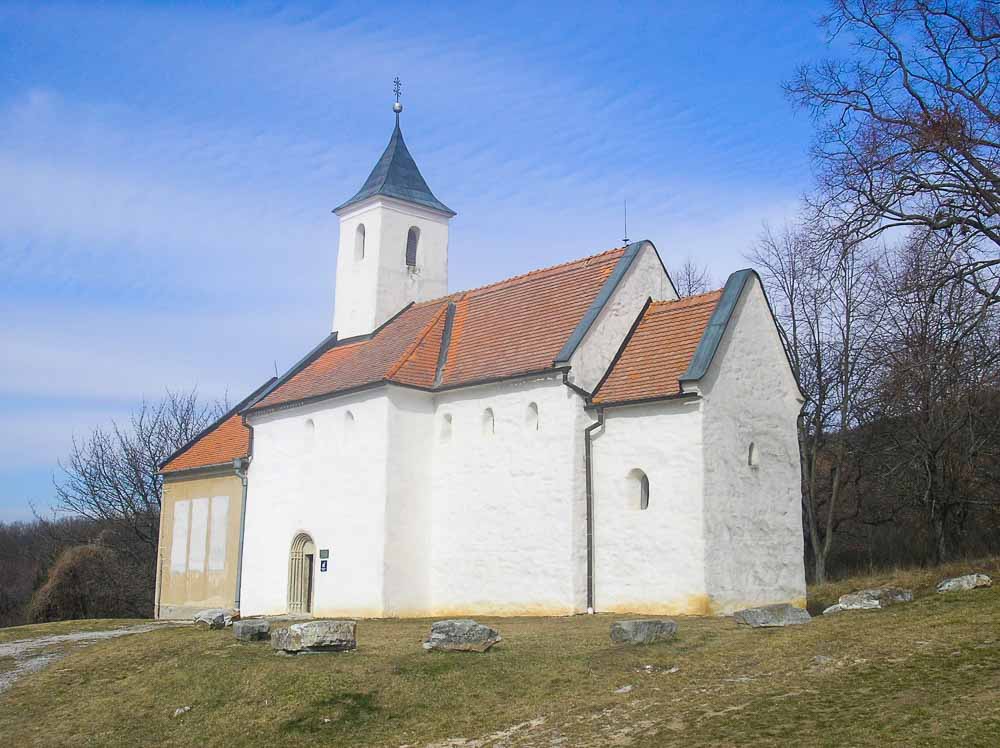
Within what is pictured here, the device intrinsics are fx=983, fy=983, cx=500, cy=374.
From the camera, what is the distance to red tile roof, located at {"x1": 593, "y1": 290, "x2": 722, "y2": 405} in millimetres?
21312


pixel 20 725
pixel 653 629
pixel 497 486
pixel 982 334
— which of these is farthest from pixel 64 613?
pixel 982 334

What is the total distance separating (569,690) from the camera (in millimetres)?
12242

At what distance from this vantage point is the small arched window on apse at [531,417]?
894 inches

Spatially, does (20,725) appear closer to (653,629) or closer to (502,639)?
(502,639)

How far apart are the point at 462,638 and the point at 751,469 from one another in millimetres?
9412

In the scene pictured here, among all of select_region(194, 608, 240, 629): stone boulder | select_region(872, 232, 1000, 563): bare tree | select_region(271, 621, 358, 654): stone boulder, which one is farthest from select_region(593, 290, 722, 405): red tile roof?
select_region(194, 608, 240, 629): stone boulder

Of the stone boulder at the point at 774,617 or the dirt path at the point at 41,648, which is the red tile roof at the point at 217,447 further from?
the stone boulder at the point at 774,617

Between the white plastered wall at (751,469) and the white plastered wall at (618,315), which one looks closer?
the white plastered wall at (751,469)

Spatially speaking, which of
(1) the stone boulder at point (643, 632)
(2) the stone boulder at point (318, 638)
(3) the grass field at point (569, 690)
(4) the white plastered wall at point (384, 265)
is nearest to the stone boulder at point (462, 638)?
(3) the grass field at point (569, 690)

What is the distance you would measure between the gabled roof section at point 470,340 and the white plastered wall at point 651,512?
101 inches

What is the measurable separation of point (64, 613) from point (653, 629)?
3364 centimetres

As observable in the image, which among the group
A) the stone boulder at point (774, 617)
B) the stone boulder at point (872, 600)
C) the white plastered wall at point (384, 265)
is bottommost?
the stone boulder at point (774, 617)

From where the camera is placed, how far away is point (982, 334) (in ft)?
60.9

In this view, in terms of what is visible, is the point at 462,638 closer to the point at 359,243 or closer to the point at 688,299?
the point at 688,299
